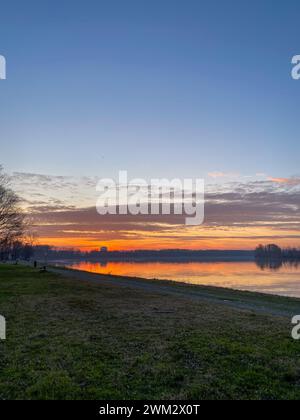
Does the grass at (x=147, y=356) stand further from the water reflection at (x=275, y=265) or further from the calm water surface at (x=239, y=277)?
the water reflection at (x=275, y=265)

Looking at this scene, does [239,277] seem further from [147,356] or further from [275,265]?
[275,265]

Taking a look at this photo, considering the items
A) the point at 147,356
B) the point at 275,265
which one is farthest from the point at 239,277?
the point at 275,265

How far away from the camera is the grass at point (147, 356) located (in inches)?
287

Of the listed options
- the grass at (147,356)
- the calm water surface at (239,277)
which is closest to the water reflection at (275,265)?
the calm water surface at (239,277)

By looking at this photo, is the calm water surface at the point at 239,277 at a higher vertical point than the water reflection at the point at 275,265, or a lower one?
higher

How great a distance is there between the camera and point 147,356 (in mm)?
9352

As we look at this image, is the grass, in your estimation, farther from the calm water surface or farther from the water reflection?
the water reflection

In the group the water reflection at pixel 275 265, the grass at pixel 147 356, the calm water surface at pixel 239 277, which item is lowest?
the water reflection at pixel 275 265

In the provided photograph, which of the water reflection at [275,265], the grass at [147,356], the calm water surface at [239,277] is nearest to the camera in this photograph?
the grass at [147,356]

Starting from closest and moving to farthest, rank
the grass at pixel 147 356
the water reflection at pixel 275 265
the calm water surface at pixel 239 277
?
the grass at pixel 147 356
the calm water surface at pixel 239 277
the water reflection at pixel 275 265

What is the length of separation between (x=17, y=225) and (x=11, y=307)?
35046 millimetres
